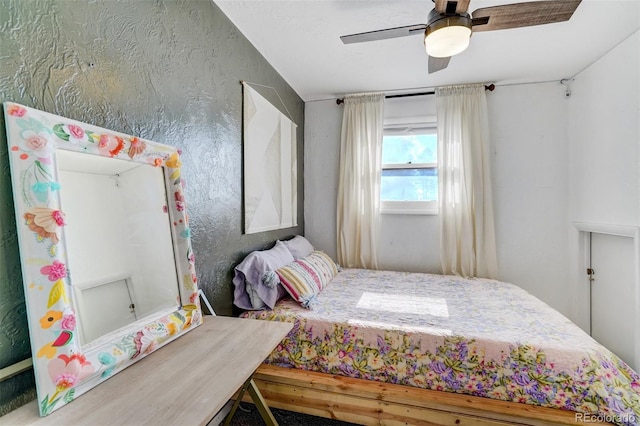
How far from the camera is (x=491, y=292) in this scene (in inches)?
89.7

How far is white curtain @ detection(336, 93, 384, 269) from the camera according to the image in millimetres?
3074

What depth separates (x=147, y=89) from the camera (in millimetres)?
1280

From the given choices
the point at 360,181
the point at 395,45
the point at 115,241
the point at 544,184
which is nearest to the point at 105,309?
the point at 115,241

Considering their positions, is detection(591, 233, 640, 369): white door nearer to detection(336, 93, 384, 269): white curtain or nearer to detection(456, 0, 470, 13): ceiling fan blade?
detection(336, 93, 384, 269): white curtain

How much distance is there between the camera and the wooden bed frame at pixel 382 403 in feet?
4.49

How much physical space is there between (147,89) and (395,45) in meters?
1.79

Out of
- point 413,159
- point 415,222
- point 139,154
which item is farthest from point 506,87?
point 139,154

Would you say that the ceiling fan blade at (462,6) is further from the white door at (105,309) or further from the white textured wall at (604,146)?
the white door at (105,309)

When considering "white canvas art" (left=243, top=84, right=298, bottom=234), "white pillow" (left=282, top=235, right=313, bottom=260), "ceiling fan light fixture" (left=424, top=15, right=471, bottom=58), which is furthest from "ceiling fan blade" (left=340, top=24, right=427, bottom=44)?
"white pillow" (left=282, top=235, right=313, bottom=260)

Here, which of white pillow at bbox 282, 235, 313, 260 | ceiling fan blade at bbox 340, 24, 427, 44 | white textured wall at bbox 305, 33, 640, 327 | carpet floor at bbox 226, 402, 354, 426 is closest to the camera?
ceiling fan blade at bbox 340, 24, 427, 44

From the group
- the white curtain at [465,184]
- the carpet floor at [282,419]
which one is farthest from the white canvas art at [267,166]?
the white curtain at [465,184]

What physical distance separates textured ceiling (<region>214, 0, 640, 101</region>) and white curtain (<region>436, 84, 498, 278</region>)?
231 millimetres

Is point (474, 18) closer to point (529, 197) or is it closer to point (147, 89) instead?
point (147, 89)

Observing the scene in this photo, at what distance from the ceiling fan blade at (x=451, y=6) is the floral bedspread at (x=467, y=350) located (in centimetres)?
167
